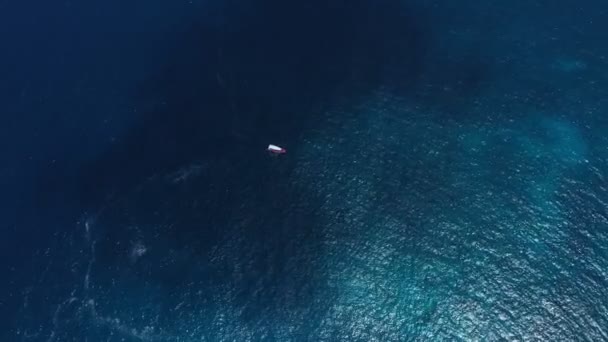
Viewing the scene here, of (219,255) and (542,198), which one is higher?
(542,198)

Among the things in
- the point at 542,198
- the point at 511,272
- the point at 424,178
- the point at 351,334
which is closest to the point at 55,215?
the point at 351,334

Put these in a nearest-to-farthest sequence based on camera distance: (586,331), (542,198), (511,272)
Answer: (586,331) < (511,272) < (542,198)

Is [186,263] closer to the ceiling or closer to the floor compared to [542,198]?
closer to the floor

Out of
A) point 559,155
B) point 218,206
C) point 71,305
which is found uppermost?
point 559,155

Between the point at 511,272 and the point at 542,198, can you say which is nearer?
the point at 511,272

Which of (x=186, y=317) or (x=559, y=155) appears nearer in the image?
(x=186, y=317)

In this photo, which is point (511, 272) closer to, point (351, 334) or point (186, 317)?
point (351, 334)

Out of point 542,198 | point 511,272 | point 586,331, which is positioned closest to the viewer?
point 586,331

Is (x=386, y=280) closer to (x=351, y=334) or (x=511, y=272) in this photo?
(x=351, y=334)

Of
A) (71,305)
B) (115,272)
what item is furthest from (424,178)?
(71,305)
